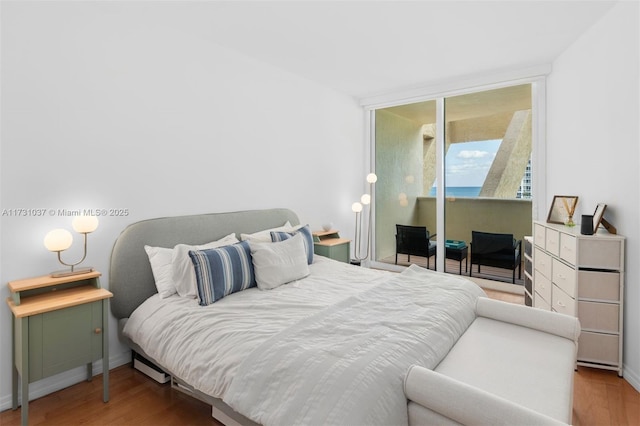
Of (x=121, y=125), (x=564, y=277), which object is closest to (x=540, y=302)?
(x=564, y=277)

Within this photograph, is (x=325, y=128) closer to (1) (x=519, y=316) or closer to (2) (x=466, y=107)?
(2) (x=466, y=107)

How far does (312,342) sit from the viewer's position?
1.62m

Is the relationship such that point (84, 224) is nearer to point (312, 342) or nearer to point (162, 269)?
point (162, 269)

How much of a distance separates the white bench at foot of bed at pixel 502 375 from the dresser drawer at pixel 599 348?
918mm

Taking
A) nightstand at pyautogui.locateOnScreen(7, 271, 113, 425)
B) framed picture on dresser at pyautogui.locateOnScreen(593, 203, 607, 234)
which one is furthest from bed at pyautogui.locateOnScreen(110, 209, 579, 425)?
framed picture on dresser at pyautogui.locateOnScreen(593, 203, 607, 234)

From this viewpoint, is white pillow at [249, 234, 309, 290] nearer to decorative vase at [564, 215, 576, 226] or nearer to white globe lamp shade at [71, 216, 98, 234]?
white globe lamp shade at [71, 216, 98, 234]

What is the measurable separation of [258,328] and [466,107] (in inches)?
157

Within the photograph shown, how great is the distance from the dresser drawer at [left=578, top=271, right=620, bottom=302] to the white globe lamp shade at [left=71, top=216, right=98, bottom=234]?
3410 mm

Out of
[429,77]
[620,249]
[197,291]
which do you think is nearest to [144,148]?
[197,291]

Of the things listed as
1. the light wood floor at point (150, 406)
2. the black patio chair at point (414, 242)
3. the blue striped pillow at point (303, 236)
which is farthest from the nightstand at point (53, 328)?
the black patio chair at point (414, 242)

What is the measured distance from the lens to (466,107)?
442 cm

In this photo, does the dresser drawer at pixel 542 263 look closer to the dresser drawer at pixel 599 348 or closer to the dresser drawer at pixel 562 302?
the dresser drawer at pixel 562 302

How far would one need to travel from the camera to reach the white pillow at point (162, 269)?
2412 millimetres

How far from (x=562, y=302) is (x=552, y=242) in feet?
1.63
